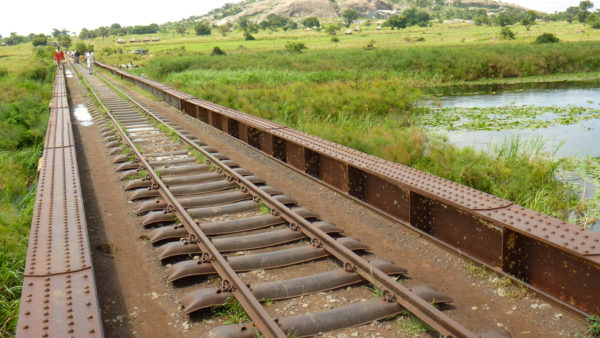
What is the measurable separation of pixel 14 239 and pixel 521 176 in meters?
8.55

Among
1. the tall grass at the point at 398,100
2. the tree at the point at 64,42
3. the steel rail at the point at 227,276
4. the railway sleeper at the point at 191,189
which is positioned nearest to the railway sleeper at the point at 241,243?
the steel rail at the point at 227,276

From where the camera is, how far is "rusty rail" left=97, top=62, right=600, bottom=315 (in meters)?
5.03

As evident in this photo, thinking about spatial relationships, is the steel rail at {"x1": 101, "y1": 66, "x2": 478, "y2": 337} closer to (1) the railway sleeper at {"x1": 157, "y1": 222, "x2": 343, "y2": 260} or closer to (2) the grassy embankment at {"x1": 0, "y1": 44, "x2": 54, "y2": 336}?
(1) the railway sleeper at {"x1": 157, "y1": 222, "x2": 343, "y2": 260}

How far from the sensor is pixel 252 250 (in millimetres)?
6516

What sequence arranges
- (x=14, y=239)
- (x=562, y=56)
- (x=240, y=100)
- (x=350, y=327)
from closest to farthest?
(x=350, y=327) < (x=14, y=239) < (x=240, y=100) < (x=562, y=56)

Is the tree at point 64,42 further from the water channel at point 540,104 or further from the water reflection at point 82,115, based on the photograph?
the water channel at point 540,104

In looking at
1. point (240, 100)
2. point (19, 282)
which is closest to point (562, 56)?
point (240, 100)

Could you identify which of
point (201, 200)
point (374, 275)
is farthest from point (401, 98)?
point (374, 275)

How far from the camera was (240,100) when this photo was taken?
20938 mm

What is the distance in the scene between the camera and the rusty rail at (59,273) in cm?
424

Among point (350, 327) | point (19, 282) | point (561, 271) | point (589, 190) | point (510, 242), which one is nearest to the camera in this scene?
point (350, 327)

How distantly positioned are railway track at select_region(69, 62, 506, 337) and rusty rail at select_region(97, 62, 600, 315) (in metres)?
1.03

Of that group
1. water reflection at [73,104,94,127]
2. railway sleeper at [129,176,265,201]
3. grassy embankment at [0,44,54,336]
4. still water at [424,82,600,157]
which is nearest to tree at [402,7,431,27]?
A: still water at [424,82,600,157]

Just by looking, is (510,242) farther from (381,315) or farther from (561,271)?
(381,315)
